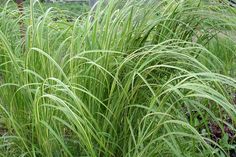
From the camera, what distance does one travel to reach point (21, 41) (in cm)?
234

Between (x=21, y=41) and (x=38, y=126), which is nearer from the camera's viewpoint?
(x=38, y=126)

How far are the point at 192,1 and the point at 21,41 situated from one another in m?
0.84

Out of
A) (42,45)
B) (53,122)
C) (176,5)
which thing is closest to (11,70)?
(42,45)

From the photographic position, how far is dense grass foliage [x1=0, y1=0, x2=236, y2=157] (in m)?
1.70

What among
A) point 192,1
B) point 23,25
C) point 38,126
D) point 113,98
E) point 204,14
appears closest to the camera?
point 38,126

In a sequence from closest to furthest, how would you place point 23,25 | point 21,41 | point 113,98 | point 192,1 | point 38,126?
point 38,126
point 113,98
point 192,1
point 21,41
point 23,25

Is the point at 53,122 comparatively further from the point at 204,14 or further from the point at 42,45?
the point at 204,14

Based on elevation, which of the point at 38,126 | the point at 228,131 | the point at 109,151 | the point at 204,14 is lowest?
the point at 228,131

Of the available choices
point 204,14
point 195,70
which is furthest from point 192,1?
point 195,70

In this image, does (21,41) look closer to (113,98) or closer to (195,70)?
(113,98)

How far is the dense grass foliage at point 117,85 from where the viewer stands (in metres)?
1.70

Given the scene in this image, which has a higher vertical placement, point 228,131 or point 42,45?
point 42,45

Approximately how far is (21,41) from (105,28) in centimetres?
58

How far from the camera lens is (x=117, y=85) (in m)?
1.80
